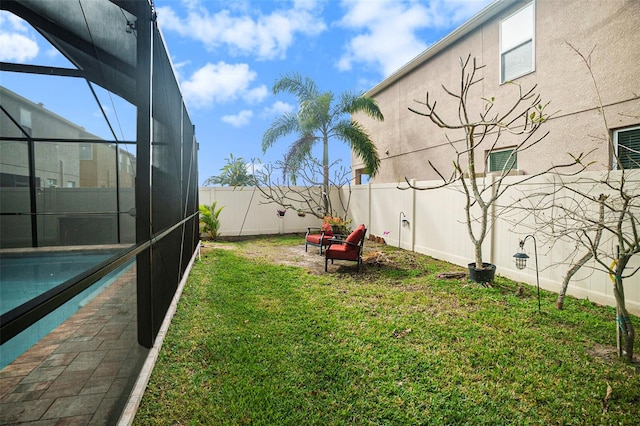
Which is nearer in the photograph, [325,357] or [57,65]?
[325,357]

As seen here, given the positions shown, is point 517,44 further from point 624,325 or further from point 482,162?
point 624,325

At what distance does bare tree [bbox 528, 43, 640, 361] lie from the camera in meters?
3.27

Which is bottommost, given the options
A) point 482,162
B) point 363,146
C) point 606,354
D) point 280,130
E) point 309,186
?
point 606,354

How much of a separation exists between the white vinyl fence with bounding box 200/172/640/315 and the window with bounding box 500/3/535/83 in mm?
3404

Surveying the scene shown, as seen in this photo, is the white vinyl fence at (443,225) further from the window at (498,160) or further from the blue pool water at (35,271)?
the blue pool water at (35,271)

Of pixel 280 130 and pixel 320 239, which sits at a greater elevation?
pixel 280 130

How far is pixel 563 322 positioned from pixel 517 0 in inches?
289

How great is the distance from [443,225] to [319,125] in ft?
25.0

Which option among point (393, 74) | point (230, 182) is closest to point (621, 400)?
point (393, 74)

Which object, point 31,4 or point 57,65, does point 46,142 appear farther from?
point 31,4

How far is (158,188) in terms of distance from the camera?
3066mm

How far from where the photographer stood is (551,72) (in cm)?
700

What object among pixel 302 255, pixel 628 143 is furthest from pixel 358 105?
pixel 628 143

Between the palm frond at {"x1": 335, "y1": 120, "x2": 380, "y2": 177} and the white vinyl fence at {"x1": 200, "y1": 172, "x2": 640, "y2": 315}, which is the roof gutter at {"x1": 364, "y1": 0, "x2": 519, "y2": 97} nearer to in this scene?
the palm frond at {"x1": 335, "y1": 120, "x2": 380, "y2": 177}
